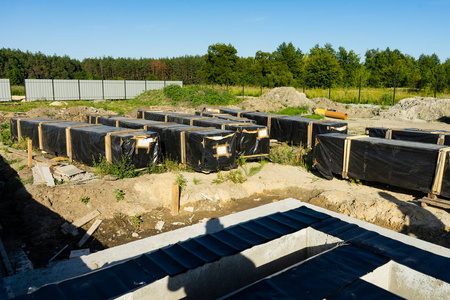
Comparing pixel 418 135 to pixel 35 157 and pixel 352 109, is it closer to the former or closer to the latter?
pixel 35 157

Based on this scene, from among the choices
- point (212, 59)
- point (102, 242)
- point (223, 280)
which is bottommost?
point (102, 242)

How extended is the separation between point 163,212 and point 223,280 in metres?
5.62

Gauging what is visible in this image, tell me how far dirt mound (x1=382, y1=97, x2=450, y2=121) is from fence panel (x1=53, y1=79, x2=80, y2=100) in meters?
28.3

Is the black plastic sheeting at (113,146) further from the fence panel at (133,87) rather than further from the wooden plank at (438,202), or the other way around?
the fence panel at (133,87)

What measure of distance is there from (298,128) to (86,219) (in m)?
9.59

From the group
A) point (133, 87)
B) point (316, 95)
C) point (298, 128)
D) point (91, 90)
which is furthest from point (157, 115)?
point (133, 87)

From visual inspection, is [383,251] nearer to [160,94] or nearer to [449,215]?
[449,215]

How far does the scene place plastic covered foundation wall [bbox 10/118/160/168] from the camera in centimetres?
990

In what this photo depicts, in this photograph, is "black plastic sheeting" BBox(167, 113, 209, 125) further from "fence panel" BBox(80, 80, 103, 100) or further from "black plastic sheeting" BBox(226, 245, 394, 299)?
"fence panel" BBox(80, 80, 103, 100)

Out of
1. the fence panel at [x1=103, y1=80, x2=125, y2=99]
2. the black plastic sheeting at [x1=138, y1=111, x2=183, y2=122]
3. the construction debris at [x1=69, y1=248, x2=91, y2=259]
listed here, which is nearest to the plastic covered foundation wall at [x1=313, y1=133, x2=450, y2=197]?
the construction debris at [x1=69, y1=248, x2=91, y2=259]

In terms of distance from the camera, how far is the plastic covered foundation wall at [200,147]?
1032 centimetres

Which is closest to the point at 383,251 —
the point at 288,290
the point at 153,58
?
the point at 288,290

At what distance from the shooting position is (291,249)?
401 centimetres

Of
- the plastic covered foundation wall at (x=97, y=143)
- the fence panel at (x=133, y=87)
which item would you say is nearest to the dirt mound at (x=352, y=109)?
the fence panel at (x=133, y=87)
